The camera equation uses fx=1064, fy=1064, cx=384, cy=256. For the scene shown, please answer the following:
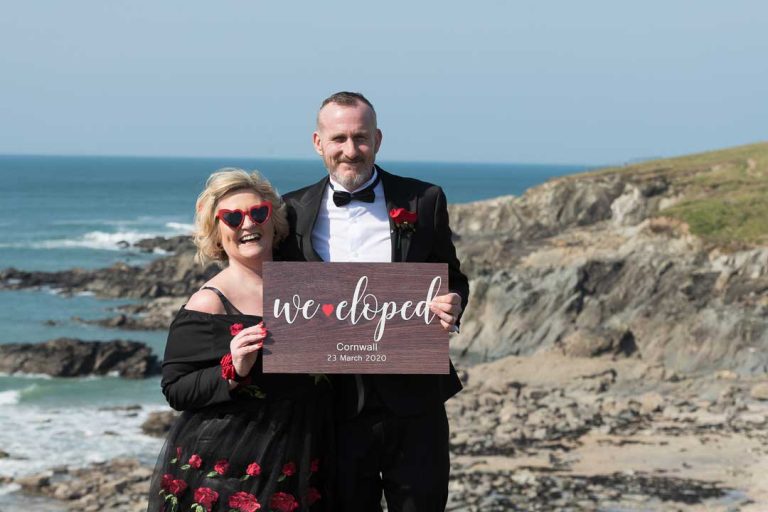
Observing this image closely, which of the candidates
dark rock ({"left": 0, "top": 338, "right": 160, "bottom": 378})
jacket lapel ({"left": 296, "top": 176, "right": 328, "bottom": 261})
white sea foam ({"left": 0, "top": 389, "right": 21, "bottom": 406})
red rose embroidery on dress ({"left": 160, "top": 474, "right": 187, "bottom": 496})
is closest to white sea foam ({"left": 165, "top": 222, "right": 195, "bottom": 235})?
dark rock ({"left": 0, "top": 338, "right": 160, "bottom": 378})

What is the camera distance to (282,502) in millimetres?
5059

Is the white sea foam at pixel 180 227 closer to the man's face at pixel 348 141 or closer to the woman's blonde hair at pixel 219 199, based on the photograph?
the woman's blonde hair at pixel 219 199

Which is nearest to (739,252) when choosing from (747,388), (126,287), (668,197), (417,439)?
(747,388)

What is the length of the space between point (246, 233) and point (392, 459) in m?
1.31

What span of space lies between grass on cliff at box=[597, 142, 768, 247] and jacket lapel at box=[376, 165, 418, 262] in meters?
32.1

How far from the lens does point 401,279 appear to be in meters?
5.02

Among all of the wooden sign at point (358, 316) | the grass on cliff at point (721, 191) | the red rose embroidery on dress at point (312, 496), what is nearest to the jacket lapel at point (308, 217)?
the wooden sign at point (358, 316)

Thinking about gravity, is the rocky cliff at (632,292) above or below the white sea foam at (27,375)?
above

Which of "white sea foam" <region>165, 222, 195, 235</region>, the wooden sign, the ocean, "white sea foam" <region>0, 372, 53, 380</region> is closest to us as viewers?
the wooden sign

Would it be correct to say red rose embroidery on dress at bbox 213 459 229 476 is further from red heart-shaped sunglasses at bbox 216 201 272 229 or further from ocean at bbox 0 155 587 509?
ocean at bbox 0 155 587 509

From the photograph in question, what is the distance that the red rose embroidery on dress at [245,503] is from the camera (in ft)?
16.5

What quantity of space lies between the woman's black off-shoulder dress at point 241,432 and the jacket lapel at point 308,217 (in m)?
0.43

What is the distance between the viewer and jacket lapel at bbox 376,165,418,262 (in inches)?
206

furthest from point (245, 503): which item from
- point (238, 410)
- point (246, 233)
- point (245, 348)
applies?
point (246, 233)
